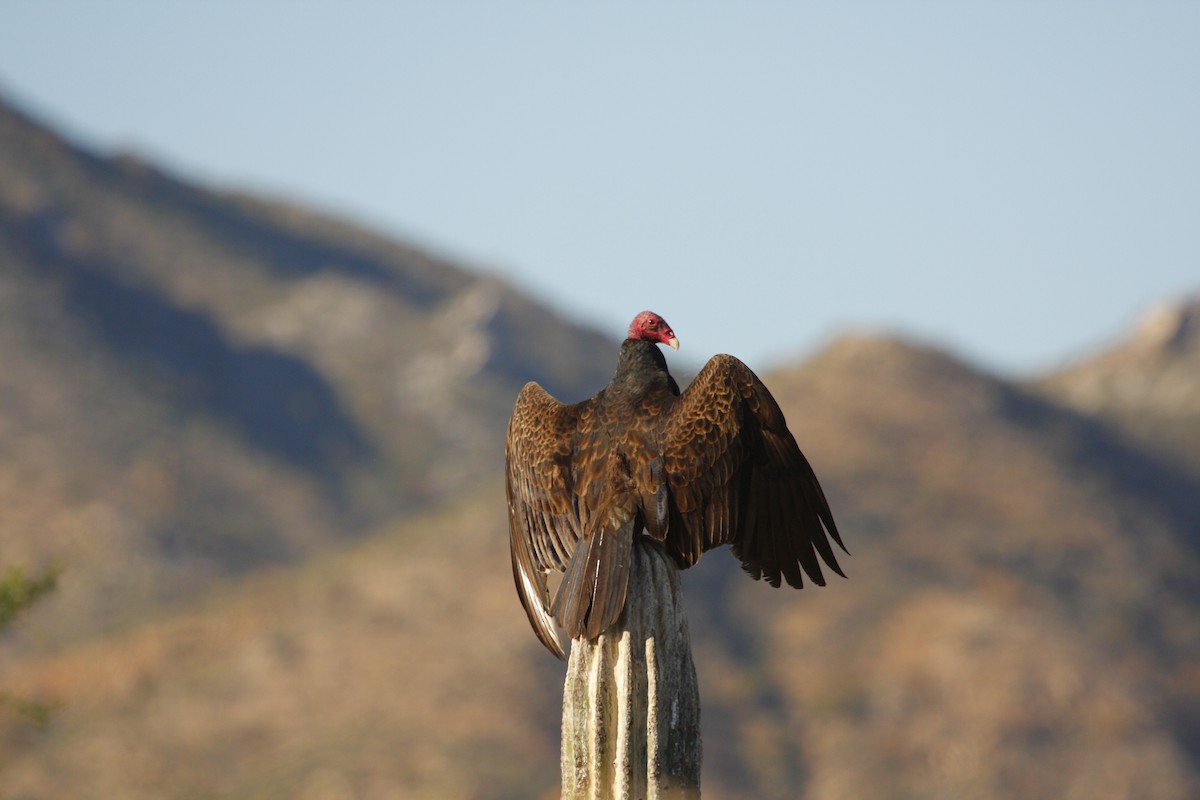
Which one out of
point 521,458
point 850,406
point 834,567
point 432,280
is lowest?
point 834,567

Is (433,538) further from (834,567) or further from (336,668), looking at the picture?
(834,567)

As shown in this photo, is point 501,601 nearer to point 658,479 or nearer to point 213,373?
point 658,479

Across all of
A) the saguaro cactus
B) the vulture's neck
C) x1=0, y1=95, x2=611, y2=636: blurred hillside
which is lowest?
the saguaro cactus

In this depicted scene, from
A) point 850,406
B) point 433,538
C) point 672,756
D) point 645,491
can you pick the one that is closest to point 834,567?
point 645,491

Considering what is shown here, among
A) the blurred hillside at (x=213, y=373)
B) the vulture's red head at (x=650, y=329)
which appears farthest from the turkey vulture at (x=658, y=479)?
the blurred hillside at (x=213, y=373)

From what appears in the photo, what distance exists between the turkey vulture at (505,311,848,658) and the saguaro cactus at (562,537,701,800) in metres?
0.37

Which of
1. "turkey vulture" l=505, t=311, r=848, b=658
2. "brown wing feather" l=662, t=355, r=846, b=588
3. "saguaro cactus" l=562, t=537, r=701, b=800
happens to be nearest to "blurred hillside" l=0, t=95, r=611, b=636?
"turkey vulture" l=505, t=311, r=848, b=658

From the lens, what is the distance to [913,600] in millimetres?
47344

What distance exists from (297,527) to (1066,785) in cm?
4362

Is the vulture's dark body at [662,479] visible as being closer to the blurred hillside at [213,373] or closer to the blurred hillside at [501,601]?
the blurred hillside at [501,601]

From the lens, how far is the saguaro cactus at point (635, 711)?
18.5 feet

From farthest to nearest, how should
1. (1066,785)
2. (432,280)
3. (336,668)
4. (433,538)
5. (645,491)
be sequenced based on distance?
1. (432,280)
2. (433,538)
3. (336,668)
4. (1066,785)
5. (645,491)

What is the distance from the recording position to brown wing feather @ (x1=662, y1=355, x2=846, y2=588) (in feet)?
21.7

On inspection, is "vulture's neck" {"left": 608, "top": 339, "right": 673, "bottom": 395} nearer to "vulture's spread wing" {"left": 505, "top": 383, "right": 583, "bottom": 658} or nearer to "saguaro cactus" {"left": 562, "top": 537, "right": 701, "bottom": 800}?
"vulture's spread wing" {"left": 505, "top": 383, "right": 583, "bottom": 658}
